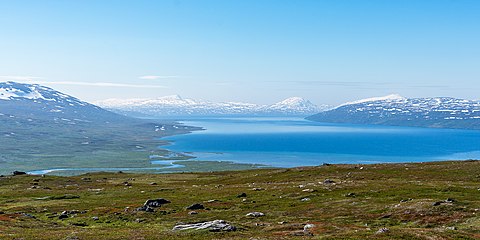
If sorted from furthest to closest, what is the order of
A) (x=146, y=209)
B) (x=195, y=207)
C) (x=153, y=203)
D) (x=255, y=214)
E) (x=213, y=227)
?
(x=153, y=203) < (x=195, y=207) < (x=146, y=209) < (x=255, y=214) < (x=213, y=227)

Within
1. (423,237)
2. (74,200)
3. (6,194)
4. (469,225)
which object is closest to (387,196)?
(469,225)

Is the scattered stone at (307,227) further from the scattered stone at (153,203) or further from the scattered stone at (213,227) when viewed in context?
the scattered stone at (153,203)

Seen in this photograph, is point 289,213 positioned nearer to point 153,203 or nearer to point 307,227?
point 307,227

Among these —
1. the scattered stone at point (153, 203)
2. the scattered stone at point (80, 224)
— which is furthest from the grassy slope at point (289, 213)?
the scattered stone at point (153, 203)

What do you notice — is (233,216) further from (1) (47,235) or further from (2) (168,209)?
(1) (47,235)

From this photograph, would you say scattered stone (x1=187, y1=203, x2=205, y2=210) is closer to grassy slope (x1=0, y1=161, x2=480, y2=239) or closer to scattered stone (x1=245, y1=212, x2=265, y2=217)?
grassy slope (x1=0, y1=161, x2=480, y2=239)

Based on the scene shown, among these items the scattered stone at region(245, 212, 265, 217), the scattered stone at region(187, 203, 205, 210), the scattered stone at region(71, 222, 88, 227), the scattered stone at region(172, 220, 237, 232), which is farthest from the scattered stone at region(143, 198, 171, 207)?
the scattered stone at region(172, 220, 237, 232)

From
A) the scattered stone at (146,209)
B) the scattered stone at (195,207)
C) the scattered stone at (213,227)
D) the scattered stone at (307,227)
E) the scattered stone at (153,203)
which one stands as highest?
the scattered stone at (307,227)

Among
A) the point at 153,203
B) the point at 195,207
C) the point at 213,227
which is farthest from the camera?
the point at 153,203

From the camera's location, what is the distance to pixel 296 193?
213 feet

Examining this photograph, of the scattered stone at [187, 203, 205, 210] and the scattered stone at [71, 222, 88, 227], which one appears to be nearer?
the scattered stone at [71, 222, 88, 227]

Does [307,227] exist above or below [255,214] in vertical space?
above

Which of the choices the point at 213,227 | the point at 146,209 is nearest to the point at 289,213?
the point at 213,227

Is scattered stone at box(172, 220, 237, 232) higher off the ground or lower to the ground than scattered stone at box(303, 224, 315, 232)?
lower
